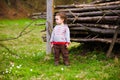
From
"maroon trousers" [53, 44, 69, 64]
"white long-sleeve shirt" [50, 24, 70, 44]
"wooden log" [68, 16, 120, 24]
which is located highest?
"wooden log" [68, 16, 120, 24]

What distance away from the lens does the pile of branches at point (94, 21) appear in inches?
295

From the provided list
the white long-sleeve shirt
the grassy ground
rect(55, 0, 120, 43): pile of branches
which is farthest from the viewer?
rect(55, 0, 120, 43): pile of branches

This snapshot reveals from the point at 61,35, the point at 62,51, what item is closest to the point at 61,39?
the point at 61,35

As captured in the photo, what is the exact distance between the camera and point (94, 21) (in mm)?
7875

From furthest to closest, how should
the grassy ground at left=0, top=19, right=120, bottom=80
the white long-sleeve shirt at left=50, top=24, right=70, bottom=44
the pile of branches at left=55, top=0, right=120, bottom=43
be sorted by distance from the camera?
the pile of branches at left=55, top=0, right=120, bottom=43 → the white long-sleeve shirt at left=50, top=24, right=70, bottom=44 → the grassy ground at left=0, top=19, right=120, bottom=80

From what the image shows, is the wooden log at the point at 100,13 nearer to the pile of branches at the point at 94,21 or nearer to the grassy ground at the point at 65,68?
the pile of branches at the point at 94,21

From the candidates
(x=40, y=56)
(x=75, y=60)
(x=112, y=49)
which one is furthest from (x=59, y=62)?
(x=112, y=49)

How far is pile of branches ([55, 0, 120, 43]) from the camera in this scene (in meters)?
7.48

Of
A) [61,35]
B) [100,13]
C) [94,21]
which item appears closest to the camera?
[61,35]

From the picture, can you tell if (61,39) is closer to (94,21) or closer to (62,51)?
(62,51)

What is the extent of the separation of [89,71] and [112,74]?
1.87 feet

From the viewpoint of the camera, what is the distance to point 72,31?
331 inches

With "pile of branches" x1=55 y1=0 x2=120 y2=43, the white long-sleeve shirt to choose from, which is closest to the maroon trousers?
the white long-sleeve shirt

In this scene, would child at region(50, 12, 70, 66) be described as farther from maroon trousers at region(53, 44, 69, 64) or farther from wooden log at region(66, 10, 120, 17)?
wooden log at region(66, 10, 120, 17)
